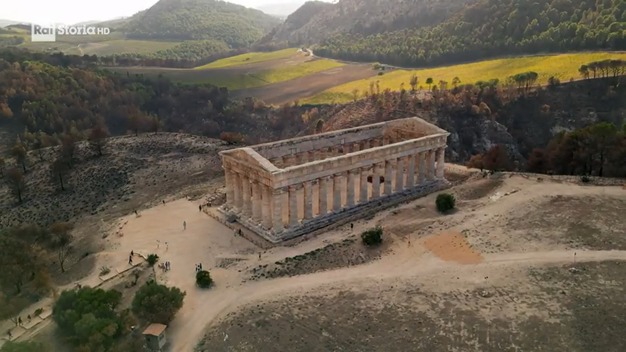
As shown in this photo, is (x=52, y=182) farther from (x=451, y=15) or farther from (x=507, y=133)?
(x=451, y=15)

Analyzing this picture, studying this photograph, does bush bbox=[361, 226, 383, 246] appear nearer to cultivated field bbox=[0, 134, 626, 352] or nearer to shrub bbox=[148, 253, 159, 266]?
cultivated field bbox=[0, 134, 626, 352]

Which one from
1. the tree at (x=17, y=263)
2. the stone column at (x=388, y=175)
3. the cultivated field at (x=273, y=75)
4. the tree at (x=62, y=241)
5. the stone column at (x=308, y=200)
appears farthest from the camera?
the cultivated field at (x=273, y=75)

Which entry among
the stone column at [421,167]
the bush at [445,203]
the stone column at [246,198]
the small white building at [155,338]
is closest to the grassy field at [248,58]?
the stone column at [421,167]

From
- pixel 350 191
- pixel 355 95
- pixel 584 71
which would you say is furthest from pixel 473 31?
pixel 350 191

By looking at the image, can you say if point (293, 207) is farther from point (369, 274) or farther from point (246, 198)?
point (369, 274)

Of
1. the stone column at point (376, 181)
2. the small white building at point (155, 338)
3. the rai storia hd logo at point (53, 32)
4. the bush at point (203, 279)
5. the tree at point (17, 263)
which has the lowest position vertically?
the small white building at point (155, 338)

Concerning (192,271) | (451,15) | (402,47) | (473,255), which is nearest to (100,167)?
(192,271)

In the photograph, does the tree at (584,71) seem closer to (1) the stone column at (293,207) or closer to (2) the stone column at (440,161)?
(2) the stone column at (440,161)
